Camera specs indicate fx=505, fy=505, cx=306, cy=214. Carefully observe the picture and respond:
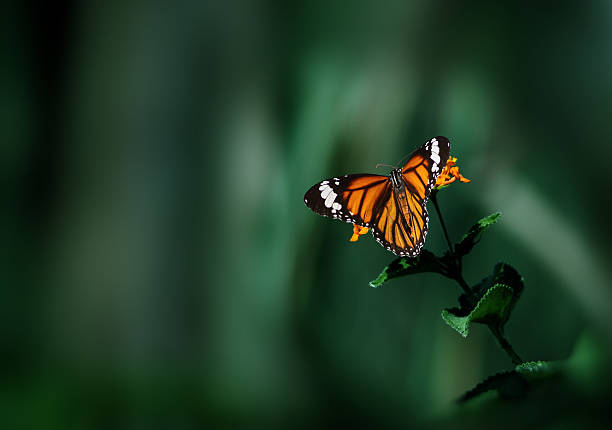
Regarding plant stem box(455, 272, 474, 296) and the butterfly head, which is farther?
the butterfly head

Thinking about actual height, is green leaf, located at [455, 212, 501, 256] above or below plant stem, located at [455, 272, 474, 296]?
above

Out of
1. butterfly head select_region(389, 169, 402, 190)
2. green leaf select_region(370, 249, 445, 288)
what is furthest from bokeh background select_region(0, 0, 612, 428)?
green leaf select_region(370, 249, 445, 288)

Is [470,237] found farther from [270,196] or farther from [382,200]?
[270,196]

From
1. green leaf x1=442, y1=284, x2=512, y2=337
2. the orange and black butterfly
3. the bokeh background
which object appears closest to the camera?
→ green leaf x1=442, y1=284, x2=512, y2=337

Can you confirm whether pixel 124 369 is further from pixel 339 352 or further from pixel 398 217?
pixel 398 217

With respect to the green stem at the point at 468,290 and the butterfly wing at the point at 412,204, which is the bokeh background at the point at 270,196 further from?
the green stem at the point at 468,290

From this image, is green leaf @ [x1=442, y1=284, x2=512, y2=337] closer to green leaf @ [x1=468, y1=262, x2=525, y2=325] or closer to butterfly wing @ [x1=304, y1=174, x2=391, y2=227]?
green leaf @ [x1=468, y1=262, x2=525, y2=325]

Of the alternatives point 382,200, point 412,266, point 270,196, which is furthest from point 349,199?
point 270,196

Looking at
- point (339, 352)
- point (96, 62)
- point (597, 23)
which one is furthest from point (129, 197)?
point (597, 23)

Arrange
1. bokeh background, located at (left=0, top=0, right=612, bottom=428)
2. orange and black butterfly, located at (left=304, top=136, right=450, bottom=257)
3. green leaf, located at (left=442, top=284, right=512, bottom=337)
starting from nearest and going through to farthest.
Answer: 1. green leaf, located at (left=442, top=284, right=512, bottom=337)
2. orange and black butterfly, located at (left=304, top=136, right=450, bottom=257)
3. bokeh background, located at (left=0, top=0, right=612, bottom=428)
